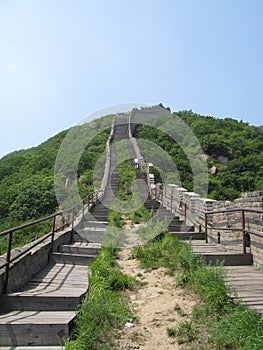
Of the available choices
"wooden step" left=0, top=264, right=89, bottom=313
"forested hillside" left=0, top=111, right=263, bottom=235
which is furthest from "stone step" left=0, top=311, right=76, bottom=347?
"forested hillside" left=0, top=111, right=263, bottom=235

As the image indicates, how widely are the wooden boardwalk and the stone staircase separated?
7.44 feet

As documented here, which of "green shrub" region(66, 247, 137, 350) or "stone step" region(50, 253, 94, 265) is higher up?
"stone step" region(50, 253, 94, 265)

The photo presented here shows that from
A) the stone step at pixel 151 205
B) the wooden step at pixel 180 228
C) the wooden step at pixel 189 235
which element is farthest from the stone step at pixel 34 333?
the stone step at pixel 151 205

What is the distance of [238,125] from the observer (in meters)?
39.3

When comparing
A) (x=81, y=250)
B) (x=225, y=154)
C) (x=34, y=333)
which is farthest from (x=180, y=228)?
(x=225, y=154)

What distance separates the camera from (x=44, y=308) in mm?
4281

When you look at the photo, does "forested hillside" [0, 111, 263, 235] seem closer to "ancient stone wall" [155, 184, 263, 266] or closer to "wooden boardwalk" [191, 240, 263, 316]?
"ancient stone wall" [155, 184, 263, 266]

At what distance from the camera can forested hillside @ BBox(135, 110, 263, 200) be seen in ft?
70.4

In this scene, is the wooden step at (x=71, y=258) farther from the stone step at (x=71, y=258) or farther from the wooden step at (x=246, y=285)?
the wooden step at (x=246, y=285)

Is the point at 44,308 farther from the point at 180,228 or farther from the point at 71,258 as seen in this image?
the point at 180,228

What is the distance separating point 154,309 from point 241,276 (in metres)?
1.69

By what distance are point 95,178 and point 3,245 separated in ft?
31.2

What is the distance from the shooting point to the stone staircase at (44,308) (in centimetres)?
353

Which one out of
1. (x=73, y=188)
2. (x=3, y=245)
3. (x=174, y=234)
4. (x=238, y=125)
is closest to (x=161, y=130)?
(x=238, y=125)
